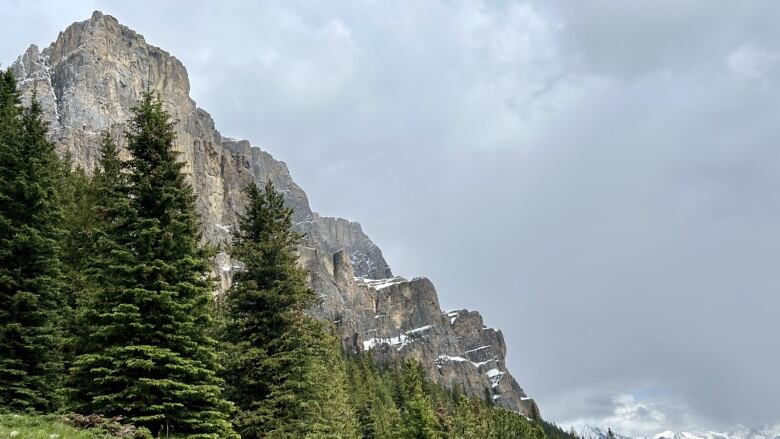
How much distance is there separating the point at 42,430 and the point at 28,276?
32.8ft

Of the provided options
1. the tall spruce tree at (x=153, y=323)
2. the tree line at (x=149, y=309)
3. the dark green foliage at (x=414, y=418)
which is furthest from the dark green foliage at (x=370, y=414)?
the tall spruce tree at (x=153, y=323)

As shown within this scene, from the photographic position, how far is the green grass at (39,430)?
10.9 m

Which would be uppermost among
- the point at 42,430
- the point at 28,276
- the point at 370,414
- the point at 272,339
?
the point at 28,276

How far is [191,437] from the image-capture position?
1575 centimetres

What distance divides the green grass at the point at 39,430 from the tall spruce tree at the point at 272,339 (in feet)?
27.7

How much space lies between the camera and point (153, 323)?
17.2 metres

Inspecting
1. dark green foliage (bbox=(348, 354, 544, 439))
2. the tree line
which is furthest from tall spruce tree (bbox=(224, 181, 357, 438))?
dark green foliage (bbox=(348, 354, 544, 439))

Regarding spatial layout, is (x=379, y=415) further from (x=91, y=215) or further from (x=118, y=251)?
(x=118, y=251)

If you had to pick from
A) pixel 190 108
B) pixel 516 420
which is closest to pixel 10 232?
pixel 516 420

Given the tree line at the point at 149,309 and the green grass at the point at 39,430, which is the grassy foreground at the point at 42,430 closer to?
the green grass at the point at 39,430

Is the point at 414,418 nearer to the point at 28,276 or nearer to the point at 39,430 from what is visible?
the point at 28,276

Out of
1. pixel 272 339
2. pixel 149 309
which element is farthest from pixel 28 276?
pixel 272 339

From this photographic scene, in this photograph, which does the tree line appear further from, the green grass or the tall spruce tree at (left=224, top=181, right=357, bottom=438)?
the green grass

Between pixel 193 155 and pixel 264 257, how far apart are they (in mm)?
152994
